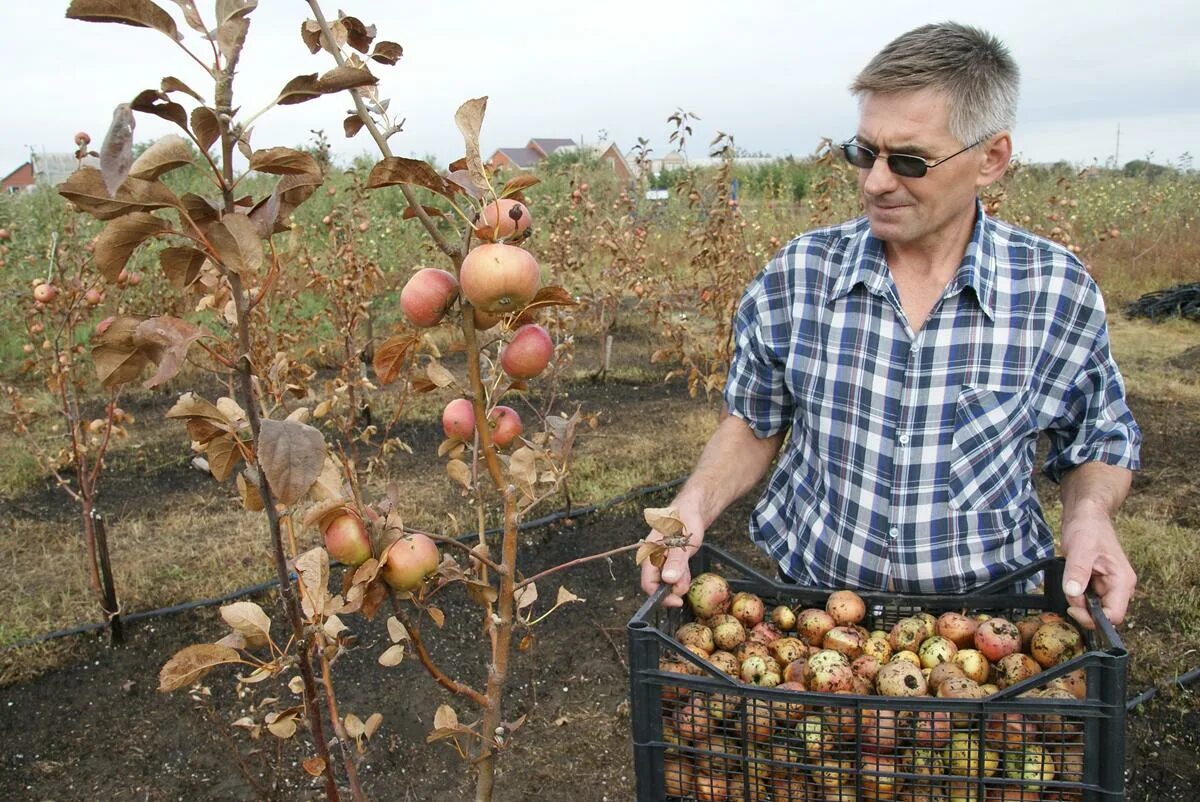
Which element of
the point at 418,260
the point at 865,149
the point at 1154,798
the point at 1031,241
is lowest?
the point at 1154,798

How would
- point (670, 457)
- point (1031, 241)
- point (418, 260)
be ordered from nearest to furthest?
point (1031, 241), point (670, 457), point (418, 260)

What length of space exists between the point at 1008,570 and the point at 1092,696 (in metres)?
0.67

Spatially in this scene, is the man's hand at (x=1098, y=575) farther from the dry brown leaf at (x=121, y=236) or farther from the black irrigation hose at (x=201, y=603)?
the black irrigation hose at (x=201, y=603)

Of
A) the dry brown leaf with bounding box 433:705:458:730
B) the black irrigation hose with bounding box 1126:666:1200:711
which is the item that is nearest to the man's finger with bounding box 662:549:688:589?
the dry brown leaf with bounding box 433:705:458:730

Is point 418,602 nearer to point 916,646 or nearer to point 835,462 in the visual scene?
point 916,646

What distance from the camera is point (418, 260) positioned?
10031 mm

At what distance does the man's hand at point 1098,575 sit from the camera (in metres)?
1.35

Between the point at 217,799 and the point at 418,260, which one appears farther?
the point at 418,260

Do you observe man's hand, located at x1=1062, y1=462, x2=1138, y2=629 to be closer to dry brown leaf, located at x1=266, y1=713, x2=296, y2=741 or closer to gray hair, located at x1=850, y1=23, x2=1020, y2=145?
gray hair, located at x1=850, y1=23, x2=1020, y2=145

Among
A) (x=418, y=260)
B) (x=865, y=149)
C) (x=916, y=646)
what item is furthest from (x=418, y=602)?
(x=418, y=260)

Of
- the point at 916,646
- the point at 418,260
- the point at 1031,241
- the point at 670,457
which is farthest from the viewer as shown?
the point at 418,260

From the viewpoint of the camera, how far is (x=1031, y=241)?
1.82 meters

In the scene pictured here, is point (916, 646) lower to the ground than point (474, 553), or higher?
lower

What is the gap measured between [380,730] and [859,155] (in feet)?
6.59
